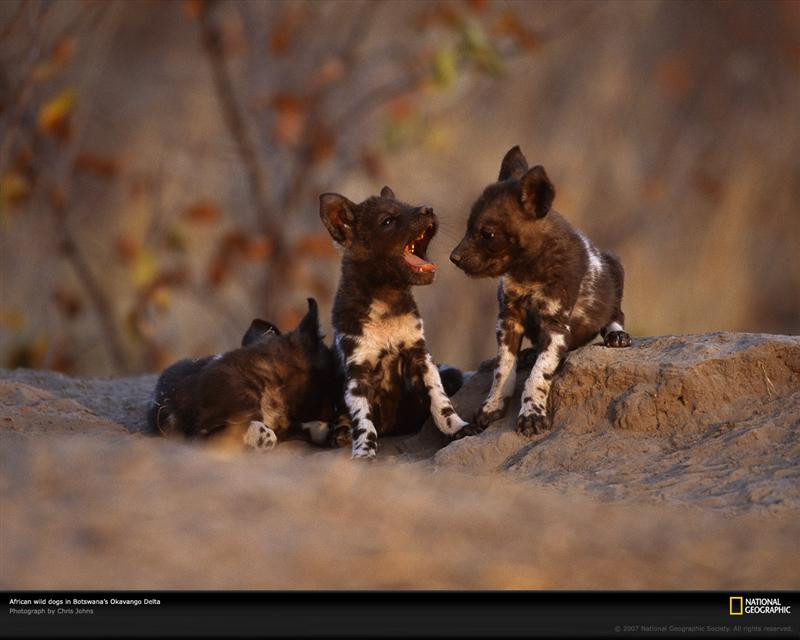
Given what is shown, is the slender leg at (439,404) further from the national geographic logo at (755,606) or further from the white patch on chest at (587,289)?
the national geographic logo at (755,606)

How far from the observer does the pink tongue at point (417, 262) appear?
6.48 metres

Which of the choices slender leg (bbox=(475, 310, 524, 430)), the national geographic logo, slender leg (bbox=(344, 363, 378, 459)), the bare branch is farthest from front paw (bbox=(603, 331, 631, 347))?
the bare branch

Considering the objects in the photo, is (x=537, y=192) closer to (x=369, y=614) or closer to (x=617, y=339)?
(x=617, y=339)

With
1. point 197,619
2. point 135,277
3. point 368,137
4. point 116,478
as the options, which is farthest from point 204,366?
point 368,137

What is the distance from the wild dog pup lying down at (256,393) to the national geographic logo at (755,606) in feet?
10.5

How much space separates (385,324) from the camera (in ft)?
21.5

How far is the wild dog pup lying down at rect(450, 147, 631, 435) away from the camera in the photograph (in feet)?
20.3

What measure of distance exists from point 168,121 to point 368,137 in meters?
2.54

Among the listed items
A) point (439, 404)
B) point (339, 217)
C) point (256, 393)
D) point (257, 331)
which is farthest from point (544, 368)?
point (257, 331)

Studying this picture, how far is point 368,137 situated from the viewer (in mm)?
13336

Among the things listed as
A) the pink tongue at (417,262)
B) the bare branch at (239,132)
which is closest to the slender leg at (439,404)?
the pink tongue at (417,262)

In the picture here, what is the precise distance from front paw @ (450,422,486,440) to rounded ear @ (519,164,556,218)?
119cm

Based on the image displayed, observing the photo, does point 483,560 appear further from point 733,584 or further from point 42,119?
point 42,119

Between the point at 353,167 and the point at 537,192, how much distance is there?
6.90 meters
